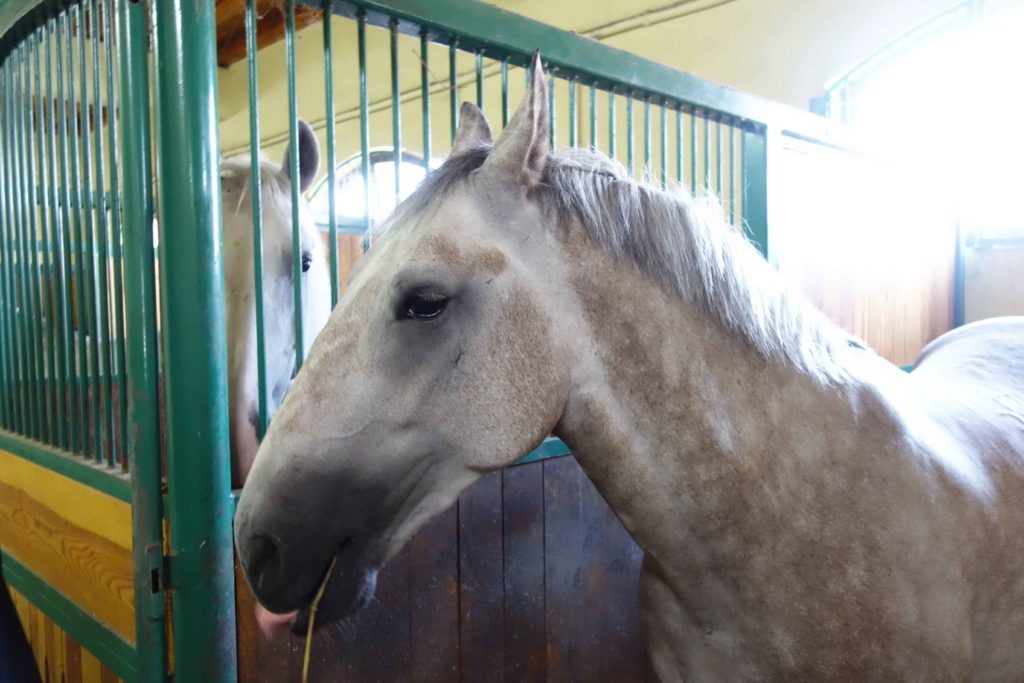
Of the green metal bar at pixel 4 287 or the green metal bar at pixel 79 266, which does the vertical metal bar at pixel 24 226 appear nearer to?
the green metal bar at pixel 4 287

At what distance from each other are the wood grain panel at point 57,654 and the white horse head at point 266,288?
0.44 meters

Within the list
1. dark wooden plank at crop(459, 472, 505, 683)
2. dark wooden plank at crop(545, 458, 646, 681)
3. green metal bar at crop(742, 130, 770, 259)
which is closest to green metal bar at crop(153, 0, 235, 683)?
dark wooden plank at crop(459, 472, 505, 683)

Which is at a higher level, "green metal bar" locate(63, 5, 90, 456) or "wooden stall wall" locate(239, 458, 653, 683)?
"green metal bar" locate(63, 5, 90, 456)

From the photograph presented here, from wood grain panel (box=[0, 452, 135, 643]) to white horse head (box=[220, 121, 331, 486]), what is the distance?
25cm

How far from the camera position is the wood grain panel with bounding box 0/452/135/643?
110 cm

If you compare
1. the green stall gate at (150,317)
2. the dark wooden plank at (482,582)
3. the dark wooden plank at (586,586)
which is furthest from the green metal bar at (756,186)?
the dark wooden plank at (482,582)

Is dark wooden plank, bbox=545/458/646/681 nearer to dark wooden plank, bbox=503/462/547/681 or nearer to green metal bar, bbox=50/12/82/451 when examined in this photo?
dark wooden plank, bbox=503/462/547/681

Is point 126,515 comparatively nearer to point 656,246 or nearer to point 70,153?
point 70,153

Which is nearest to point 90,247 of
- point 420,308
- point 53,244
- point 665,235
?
point 53,244

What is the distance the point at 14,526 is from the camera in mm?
1547

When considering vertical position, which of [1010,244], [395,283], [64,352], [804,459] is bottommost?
[804,459]

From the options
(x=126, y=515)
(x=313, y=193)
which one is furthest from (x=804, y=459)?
(x=313, y=193)

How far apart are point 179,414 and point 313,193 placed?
5.15m

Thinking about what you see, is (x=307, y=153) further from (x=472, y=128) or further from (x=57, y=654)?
(x=57, y=654)
